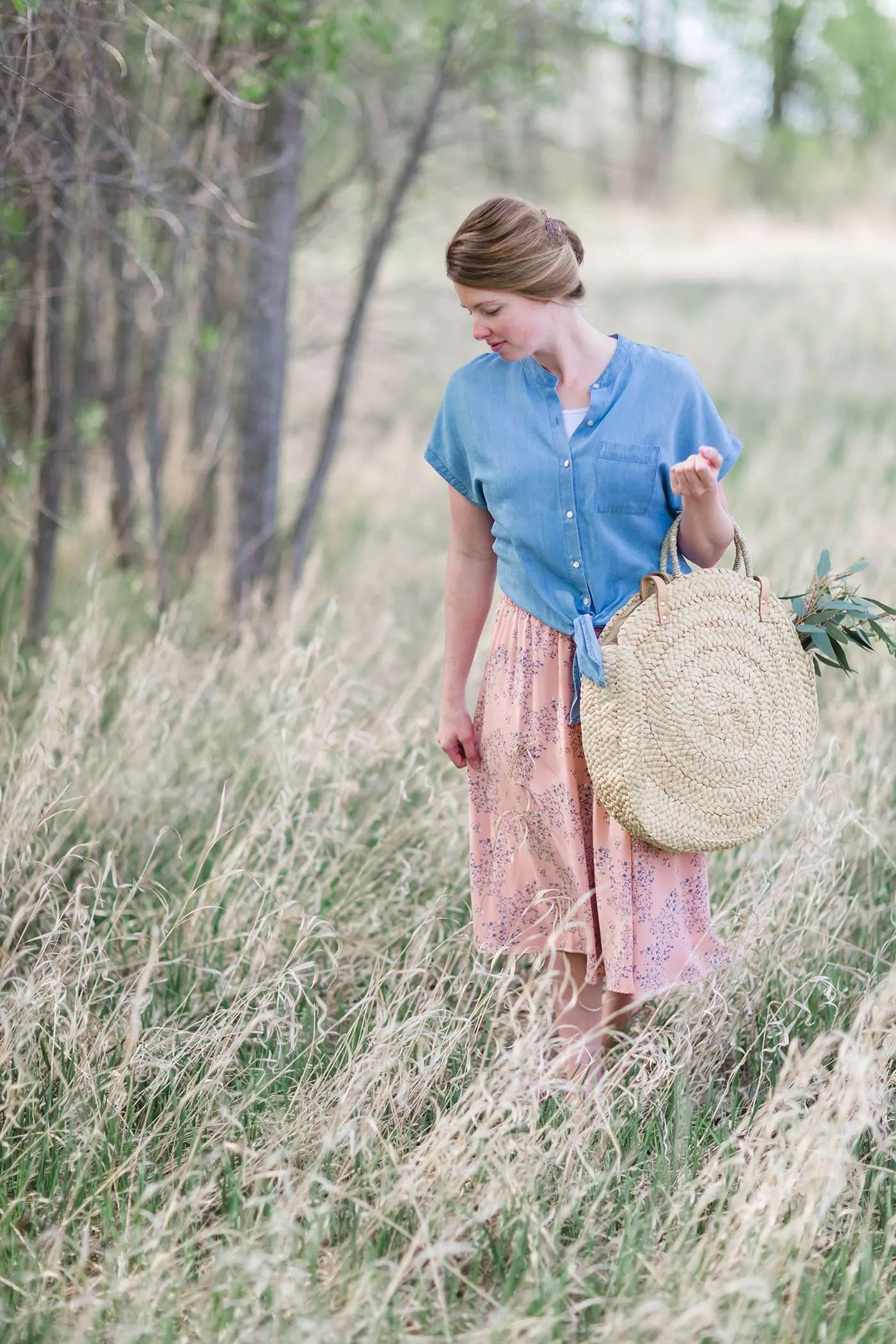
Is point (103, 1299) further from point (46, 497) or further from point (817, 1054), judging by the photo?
point (46, 497)

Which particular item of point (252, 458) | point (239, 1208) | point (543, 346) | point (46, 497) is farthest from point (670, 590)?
point (252, 458)

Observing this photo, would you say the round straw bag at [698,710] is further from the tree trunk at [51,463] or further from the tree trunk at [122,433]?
the tree trunk at [122,433]

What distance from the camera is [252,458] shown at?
5.42 metres

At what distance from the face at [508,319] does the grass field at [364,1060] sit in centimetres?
117

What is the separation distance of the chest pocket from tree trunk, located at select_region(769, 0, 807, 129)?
27.4 metres

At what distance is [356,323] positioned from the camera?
5.75m

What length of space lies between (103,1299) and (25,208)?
445 centimetres

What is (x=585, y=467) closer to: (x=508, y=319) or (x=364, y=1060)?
(x=508, y=319)

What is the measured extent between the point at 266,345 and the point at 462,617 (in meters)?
3.02

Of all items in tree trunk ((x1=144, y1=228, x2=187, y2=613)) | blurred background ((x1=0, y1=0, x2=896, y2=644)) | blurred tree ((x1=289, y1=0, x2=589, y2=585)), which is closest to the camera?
blurred background ((x1=0, y1=0, x2=896, y2=644))

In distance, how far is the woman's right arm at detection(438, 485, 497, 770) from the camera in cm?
262

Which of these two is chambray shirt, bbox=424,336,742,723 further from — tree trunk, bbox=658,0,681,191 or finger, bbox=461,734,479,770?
tree trunk, bbox=658,0,681,191

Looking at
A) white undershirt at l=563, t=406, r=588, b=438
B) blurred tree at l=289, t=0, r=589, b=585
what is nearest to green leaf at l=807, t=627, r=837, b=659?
white undershirt at l=563, t=406, r=588, b=438

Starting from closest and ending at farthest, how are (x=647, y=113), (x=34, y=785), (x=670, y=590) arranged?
(x=670, y=590) < (x=34, y=785) < (x=647, y=113)
